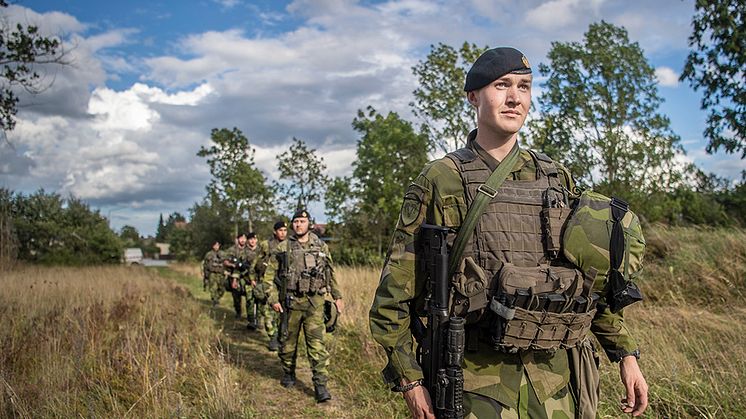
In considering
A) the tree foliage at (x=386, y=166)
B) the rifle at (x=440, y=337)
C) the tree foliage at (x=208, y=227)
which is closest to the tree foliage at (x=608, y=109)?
the tree foliage at (x=386, y=166)

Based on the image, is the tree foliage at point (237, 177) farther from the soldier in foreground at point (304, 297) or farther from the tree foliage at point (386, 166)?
the soldier in foreground at point (304, 297)

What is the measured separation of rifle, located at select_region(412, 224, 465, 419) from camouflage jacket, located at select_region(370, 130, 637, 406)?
61 millimetres

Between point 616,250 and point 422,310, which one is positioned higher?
point 616,250

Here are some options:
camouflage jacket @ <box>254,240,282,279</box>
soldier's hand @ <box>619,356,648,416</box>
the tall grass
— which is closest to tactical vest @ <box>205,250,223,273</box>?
camouflage jacket @ <box>254,240,282,279</box>

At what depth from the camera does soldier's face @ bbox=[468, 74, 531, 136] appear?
6.45 ft

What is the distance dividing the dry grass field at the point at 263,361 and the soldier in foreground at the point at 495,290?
2.10 m

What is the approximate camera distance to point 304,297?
608 cm

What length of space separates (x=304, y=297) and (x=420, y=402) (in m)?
4.39

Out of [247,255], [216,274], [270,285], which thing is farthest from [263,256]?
[216,274]

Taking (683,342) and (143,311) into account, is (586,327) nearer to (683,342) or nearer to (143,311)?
(683,342)

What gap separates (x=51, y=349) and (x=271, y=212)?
2922 cm

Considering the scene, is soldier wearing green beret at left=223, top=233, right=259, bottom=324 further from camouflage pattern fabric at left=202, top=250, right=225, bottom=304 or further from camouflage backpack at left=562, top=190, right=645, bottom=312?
camouflage backpack at left=562, top=190, right=645, bottom=312

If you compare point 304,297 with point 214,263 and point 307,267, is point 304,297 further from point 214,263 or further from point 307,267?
point 214,263

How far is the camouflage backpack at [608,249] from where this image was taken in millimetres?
1881
